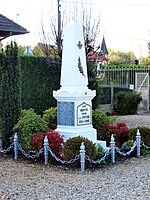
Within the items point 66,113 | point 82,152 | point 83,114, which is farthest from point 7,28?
point 82,152

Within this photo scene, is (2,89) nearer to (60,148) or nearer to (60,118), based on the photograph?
(60,118)

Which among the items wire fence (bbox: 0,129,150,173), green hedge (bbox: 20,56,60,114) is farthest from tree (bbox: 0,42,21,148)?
green hedge (bbox: 20,56,60,114)

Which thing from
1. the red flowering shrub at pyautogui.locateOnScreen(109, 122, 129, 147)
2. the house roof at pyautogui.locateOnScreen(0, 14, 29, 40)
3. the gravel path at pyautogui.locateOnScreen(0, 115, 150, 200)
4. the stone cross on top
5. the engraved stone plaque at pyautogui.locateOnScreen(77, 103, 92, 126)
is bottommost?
the gravel path at pyautogui.locateOnScreen(0, 115, 150, 200)

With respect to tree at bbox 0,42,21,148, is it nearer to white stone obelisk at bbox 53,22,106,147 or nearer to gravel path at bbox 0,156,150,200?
white stone obelisk at bbox 53,22,106,147

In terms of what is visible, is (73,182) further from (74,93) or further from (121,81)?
(121,81)

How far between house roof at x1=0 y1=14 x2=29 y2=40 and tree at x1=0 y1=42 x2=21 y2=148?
5.90m

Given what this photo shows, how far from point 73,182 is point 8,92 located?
152 inches

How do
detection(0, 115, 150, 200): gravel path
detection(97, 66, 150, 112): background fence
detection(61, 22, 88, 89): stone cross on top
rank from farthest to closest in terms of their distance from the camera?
detection(97, 66, 150, 112): background fence, detection(61, 22, 88, 89): stone cross on top, detection(0, 115, 150, 200): gravel path

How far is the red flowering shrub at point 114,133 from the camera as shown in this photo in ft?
35.3

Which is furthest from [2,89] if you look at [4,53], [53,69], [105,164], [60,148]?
[53,69]

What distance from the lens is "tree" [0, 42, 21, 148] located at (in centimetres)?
1015

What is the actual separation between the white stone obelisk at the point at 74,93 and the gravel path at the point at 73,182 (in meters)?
1.47

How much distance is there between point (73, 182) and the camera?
23.4 feet

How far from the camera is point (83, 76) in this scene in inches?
405
